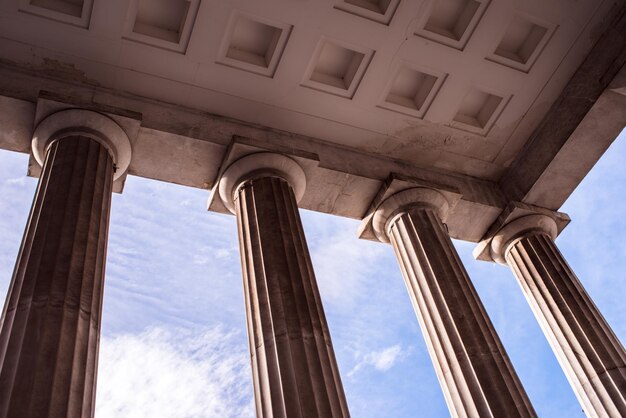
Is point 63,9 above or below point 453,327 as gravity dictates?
above

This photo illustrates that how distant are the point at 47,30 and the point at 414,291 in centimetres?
1803

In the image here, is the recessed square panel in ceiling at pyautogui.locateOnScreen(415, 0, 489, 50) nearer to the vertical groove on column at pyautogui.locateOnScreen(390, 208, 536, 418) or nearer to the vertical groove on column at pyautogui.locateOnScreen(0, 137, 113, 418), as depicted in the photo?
the vertical groove on column at pyautogui.locateOnScreen(390, 208, 536, 418)

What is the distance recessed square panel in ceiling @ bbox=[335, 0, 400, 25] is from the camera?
90.2 feet

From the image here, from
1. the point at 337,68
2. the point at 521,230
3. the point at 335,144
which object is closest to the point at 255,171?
the point at 335,144

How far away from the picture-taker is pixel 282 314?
21156 mm

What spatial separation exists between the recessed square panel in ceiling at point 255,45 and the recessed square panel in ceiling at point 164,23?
1.72 m

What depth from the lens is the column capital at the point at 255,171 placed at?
27.7 meters

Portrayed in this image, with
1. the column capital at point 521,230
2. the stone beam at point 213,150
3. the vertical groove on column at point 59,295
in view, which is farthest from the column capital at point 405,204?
the vertical groove on column at point 59,295

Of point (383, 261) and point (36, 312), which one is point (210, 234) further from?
point (36, 312)

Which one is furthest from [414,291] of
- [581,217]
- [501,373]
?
[581,217]

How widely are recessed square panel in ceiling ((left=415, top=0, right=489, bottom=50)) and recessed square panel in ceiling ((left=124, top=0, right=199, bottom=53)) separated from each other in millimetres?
9991

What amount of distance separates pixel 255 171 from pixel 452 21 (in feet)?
37.2

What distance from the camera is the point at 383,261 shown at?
63.8 meters

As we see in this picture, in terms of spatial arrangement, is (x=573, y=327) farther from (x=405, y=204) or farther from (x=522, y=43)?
(x=522, y=43)
